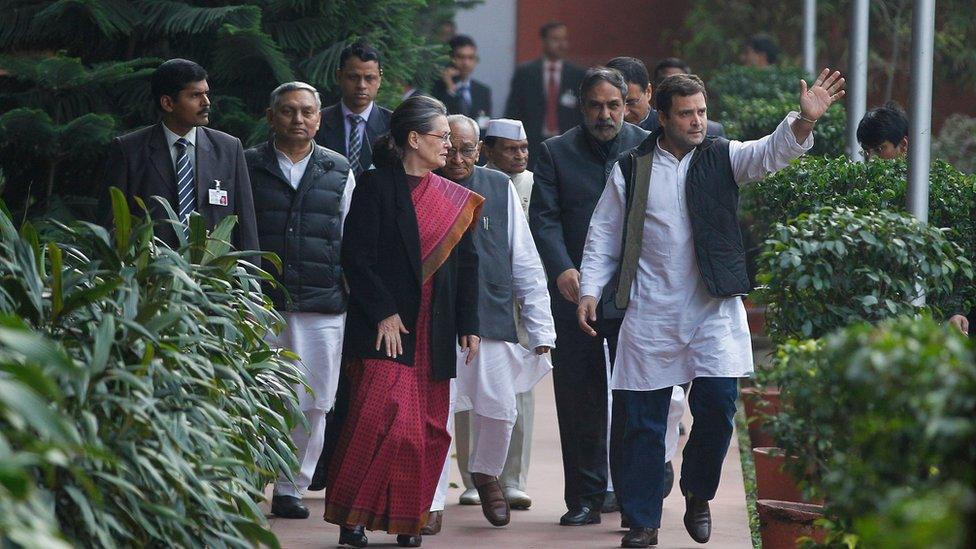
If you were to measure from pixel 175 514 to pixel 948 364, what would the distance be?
220cm

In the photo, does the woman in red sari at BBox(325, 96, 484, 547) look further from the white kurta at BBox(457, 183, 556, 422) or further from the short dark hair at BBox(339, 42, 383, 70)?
the short dark hair at BBox(339, 42, 383, 70)

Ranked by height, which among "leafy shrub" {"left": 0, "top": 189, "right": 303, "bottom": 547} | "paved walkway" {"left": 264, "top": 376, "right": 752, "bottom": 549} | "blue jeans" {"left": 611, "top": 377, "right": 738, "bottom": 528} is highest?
"leafy shrub" {"left": 0, "top": 189, "right": 303, "bottom": 547}

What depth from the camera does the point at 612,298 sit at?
738 centimetres

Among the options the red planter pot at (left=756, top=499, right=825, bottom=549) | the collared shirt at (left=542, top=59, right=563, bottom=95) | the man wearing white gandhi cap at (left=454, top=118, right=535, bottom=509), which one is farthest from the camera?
the collared shirt at (left=542, top=59, right=563, bottom=95)

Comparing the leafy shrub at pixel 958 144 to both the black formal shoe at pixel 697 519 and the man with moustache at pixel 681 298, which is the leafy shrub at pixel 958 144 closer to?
the man with moustache at pixel 681 298

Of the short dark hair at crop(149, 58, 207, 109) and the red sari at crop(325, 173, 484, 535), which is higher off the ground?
the short dark hair at crop(149, 58, 207, 109)

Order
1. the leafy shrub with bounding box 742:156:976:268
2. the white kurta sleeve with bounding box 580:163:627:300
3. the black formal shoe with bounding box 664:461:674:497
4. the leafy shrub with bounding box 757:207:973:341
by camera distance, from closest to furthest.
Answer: the leafy shrub with bounding box 757:207:973:341, the leafy shrub with bounding box 742:156:976:268, the white kurta sleeve with bounding box 580:163:627:300, the black formal shoe with bounding box 664:461:674:497

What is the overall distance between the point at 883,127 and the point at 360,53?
8.64 feet

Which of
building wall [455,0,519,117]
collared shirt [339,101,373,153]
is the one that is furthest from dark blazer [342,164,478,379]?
building wall [455,0,519,117]

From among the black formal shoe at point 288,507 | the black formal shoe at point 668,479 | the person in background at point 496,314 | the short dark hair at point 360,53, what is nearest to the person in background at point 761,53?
the short dark hair at point 360,53

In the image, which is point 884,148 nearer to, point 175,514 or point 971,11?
point 175,514

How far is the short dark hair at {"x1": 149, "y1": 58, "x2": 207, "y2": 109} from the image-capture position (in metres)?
7.52

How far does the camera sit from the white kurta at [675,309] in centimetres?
701

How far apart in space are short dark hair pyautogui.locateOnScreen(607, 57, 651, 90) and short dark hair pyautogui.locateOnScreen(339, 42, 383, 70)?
3.91 feet
